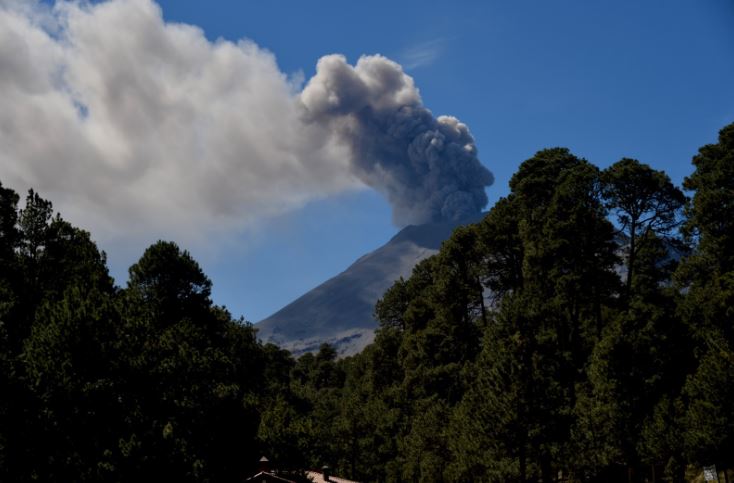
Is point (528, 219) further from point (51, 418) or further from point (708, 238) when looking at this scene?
point (51, 418)

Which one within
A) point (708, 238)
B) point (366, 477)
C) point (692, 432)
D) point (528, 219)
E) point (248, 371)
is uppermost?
point (528, 219)

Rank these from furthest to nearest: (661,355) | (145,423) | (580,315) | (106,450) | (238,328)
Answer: (238,328), (580,315), (661,355), (145,423), (106,450)

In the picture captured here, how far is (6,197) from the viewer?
3453 centimetres

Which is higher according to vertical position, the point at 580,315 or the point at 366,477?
the point at 580,315

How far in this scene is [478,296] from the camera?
56.0m

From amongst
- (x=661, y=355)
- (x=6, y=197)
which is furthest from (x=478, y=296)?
(x=6, y=197)

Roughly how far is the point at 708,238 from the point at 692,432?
42.7 feet

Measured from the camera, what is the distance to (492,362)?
101 ft

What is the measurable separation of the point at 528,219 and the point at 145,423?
104 feet

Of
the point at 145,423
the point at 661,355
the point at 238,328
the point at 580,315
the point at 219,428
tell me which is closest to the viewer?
the point at 145,423

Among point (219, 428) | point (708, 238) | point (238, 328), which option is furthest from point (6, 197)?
point (708, 238)

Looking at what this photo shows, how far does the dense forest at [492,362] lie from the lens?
21.1m

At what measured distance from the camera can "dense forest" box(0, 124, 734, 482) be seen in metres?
21.1

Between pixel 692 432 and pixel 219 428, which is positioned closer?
pixel 692 432
